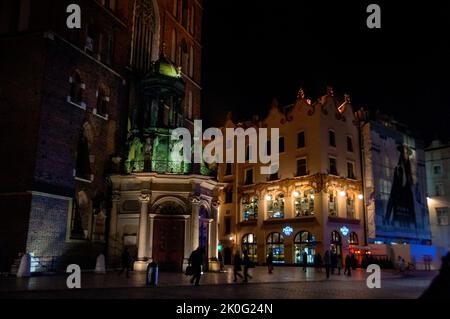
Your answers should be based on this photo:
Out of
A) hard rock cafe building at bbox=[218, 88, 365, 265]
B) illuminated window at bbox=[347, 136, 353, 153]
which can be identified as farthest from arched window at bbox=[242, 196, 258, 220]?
illuminated window at bbox=[347, 136, 353, 153]

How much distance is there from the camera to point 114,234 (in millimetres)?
29672

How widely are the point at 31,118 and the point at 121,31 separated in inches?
433

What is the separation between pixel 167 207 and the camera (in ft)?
97.7

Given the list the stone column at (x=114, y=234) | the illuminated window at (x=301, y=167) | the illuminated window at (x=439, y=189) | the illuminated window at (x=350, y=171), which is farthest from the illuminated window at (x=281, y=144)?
the stone column at (x=114, y=234)

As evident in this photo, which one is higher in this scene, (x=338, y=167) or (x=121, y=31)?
(x=121, y=31)

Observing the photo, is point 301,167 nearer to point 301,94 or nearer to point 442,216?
point 301,94

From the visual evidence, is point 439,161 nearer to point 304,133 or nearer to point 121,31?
point 304,133

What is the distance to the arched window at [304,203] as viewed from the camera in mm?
46938

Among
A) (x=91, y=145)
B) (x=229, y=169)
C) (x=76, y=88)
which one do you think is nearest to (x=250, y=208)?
(x=229, y=169)

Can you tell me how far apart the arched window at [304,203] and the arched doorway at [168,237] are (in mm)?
20651

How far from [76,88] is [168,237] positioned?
10951 mm

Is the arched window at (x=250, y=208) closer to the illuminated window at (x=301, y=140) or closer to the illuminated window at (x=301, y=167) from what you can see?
the illuminated window at (x=301, y=167)

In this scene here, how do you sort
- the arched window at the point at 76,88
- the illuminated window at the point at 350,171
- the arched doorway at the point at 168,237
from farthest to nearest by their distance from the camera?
the illuminated window at the point at 350,171 → the arched doorway at the point at 168,237 → the arched window at the point at 76,88
